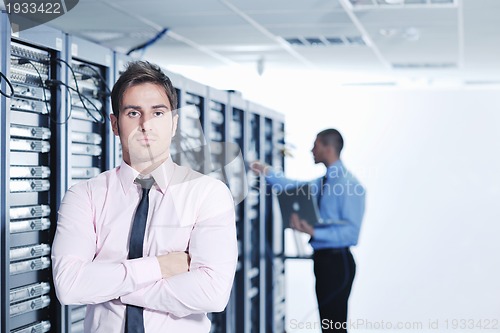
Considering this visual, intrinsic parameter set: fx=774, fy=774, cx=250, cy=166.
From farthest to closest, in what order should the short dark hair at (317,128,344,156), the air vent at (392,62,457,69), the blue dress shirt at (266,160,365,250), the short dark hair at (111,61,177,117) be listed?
the air vent at (392,62,457,69), the short dark hair at (317,128,344,156), the blue dress shirt at (266,160,365,250), the short dark hair at (111,61,177,117)

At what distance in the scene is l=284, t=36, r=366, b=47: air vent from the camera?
526 centimetres

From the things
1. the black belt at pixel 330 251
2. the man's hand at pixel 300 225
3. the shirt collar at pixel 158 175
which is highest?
the shirt collar at pixel 158 175

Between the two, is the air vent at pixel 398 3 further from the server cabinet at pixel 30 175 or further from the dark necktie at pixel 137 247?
the dark necktie at pixel 137 247

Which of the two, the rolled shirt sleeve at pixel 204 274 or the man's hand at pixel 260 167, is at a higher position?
the man's hand at pixel 260 167

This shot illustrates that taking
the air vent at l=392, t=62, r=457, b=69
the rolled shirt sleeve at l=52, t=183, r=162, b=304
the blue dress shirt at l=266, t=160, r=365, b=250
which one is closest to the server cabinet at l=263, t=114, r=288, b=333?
the blue dress shirt at l=266, t=160, r=365, b=250

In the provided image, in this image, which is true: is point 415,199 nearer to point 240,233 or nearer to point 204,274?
point 240,233

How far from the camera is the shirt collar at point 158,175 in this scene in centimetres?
173

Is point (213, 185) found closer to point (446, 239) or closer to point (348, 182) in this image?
point (348, 182)

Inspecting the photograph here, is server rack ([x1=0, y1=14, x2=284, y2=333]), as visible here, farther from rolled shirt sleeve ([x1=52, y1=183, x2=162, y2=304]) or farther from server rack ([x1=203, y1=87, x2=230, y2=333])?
rolled shirt sleeve ([x1=52, y1=183, x2=162, y2=304])

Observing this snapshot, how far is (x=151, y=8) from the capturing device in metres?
4.38

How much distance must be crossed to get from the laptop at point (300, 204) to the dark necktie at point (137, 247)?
2332mm

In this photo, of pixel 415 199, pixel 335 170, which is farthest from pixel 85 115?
pixel 415 199

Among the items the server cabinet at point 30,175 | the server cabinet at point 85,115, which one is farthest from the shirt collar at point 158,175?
the server cabinet at point 85,115

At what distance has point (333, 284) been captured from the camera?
159 inches
